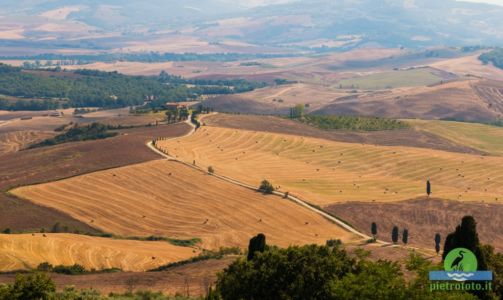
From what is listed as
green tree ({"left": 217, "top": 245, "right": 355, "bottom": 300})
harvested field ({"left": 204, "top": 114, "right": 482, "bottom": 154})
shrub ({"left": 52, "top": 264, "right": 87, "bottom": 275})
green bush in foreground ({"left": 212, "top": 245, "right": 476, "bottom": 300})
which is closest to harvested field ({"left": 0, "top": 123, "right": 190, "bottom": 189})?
harvested field ({"left": 204, "top": 114, "right": 482, "bottom": 154})

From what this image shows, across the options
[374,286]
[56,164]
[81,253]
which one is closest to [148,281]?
[81,253]

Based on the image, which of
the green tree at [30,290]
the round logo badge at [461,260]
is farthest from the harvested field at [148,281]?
the round logo badge at [461,260]

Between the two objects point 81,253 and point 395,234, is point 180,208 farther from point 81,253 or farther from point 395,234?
point 395,234

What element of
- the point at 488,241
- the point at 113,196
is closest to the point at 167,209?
the point at 113,196

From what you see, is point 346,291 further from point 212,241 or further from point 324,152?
point 324,152

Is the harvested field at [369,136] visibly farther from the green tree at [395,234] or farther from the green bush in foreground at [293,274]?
the green bush in foreground at [293,274]

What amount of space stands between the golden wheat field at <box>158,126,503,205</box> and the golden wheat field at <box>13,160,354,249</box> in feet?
31.5

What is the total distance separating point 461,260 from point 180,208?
67125 millimetres

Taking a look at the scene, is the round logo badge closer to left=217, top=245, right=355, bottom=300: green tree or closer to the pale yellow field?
Answer: left=217, top=245, right=355, bottom=300: green tree

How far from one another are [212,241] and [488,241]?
41131 millimetres

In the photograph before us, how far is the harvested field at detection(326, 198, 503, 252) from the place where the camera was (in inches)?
4336

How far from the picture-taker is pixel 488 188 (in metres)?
138

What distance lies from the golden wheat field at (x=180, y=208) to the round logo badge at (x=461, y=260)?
45264 mm

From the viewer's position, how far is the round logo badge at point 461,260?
52.2 m
